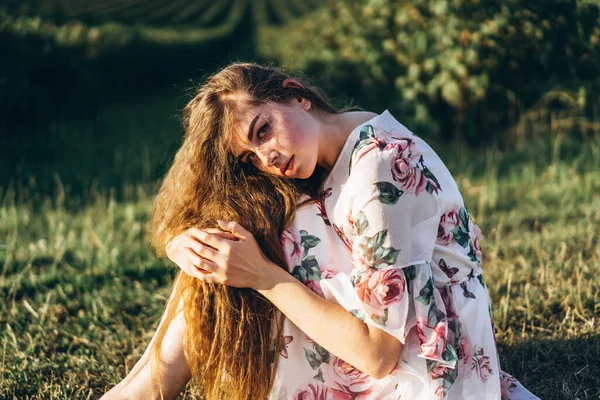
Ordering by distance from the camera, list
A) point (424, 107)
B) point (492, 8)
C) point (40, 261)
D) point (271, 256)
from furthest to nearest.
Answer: point (424, 107) < point (492, 8) < point (40, 261) < point (271, 256)

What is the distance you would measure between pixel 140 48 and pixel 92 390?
8692 millimetres

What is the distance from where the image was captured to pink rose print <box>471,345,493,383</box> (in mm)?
2117

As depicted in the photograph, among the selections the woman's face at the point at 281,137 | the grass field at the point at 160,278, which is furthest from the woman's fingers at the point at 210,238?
the grass field at the point at 160,278

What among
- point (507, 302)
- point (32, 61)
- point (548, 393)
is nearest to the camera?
point (548, 393)

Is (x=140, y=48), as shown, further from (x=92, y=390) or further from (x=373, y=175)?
(x=373, y=175)

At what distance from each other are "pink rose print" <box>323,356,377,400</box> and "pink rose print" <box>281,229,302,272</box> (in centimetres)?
32

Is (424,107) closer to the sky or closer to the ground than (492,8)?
closer to the ground

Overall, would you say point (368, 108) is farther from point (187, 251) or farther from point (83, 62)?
point (187, 251)

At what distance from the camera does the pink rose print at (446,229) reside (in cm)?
215

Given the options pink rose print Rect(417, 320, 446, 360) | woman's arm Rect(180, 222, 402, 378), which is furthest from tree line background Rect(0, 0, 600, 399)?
pink rose print Rect(417, 320, 446, 360)

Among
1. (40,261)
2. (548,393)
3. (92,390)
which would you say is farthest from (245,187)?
(40,261)

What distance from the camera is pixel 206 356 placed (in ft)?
7.54

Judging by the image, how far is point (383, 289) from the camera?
1.95 meters

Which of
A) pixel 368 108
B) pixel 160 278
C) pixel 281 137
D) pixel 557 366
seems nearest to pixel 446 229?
pixel 281 137
